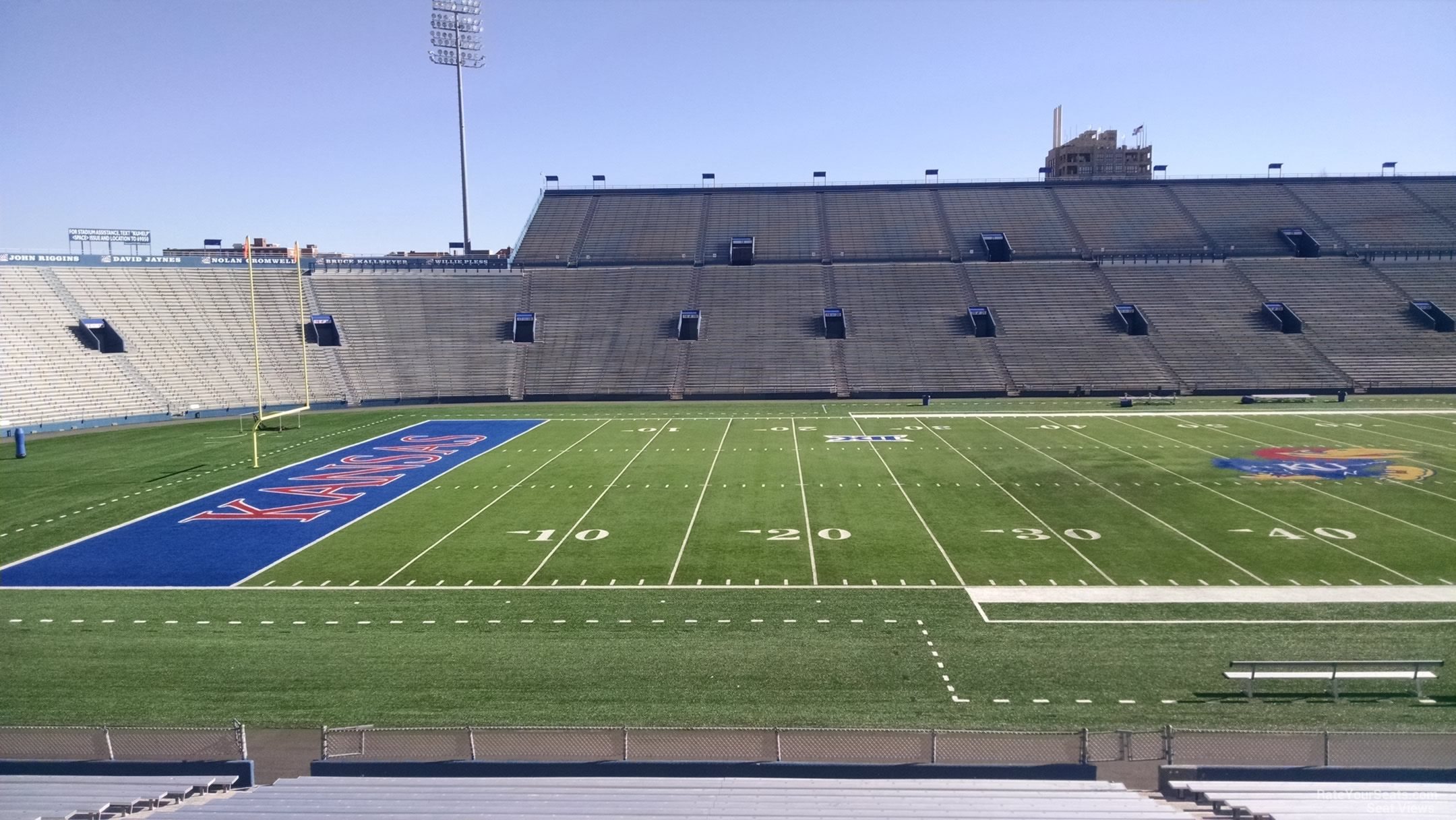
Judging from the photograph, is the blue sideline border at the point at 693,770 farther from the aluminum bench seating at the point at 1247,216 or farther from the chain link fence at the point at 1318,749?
the aluminum bench seating at the point at 1247,216

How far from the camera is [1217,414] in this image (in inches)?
1507

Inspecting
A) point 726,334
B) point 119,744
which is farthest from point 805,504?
point 726,334

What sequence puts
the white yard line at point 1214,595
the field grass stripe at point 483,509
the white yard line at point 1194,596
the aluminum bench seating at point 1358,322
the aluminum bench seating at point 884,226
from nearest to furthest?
the white yard line at point 1194,596
the white yard line at point 1214,595
the field grass stripe at point 483,509
the aluminum bench seating at point 1358,322
the aluminum bench seating at point 884,226

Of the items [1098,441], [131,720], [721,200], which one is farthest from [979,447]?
[721,200]

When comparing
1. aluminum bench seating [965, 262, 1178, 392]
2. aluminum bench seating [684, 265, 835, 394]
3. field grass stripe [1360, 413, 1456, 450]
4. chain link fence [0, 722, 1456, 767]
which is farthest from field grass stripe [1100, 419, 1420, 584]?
aluminum bench seating [684, 265, 835, 394]

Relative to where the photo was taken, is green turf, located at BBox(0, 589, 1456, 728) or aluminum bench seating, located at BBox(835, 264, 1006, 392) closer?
green turf, located at BBox(0, 589, 1456, 728)

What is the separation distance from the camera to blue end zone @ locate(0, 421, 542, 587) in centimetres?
1744

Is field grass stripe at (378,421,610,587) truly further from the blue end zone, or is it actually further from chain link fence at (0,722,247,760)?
chain link fence at (0,722,247,760)

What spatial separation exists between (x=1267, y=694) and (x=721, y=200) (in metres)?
63.0

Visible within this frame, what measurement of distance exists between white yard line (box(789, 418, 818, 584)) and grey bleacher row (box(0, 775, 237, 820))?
10.4 metres

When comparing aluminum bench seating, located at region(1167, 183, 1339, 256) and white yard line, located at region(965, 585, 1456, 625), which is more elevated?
aluminum bench seating, located at region(1167, 183, 1339, 256)

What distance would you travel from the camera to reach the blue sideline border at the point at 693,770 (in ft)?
28.3

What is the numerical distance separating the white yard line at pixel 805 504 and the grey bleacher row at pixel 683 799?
27.8 ft

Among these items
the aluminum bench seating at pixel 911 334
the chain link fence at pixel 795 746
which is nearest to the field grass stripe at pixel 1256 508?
the chain link fence at pixel 795 746
